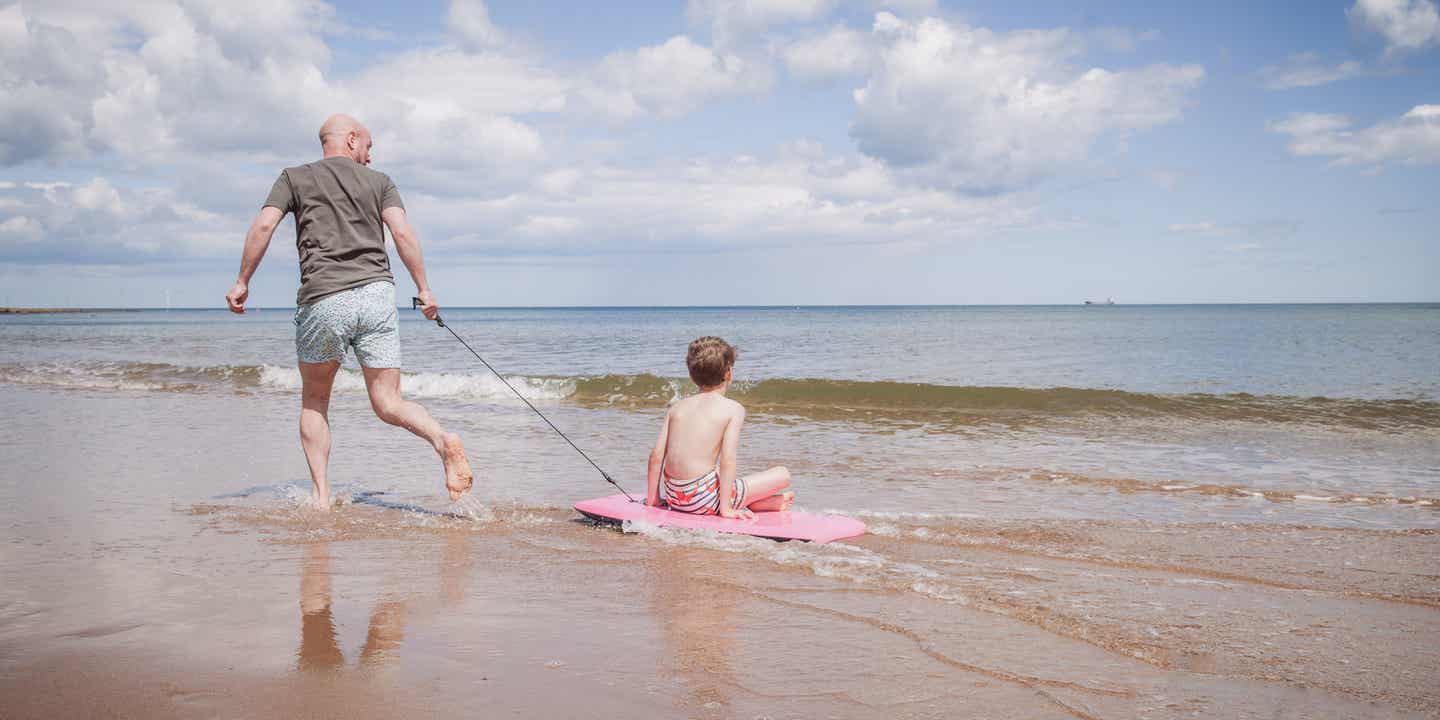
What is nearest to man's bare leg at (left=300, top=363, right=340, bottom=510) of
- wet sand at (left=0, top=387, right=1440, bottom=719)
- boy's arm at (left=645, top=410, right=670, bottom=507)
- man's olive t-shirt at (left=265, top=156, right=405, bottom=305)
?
wet sand at (left=0, top=387, right=1440, bottom=719)

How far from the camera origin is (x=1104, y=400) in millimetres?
13477

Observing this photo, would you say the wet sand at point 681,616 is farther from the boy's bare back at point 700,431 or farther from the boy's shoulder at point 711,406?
the boy's shoulder at point 711,406

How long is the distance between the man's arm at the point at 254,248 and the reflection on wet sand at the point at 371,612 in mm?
1383

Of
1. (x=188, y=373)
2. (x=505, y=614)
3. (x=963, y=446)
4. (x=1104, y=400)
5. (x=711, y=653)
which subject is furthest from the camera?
(x=188, y=373)

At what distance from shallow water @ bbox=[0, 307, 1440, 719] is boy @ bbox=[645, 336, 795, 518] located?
1.00 feet

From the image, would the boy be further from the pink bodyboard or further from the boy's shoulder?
the pink bodyboard

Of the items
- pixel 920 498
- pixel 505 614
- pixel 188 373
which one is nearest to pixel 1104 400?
pixel 920 498

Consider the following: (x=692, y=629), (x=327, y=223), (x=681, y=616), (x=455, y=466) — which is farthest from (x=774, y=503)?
(x=327, y=223)

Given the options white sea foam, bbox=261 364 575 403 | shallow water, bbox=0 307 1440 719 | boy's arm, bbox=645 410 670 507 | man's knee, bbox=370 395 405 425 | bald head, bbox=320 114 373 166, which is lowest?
white sea foam, bbox=261 364 575 403

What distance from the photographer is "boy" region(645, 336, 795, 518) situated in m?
4.88

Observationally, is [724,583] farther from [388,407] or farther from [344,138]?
[344,138]

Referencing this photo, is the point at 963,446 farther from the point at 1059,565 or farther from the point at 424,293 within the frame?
the point at 424,293

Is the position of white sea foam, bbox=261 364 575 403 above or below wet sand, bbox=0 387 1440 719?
below

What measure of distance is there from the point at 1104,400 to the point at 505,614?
475 inches
